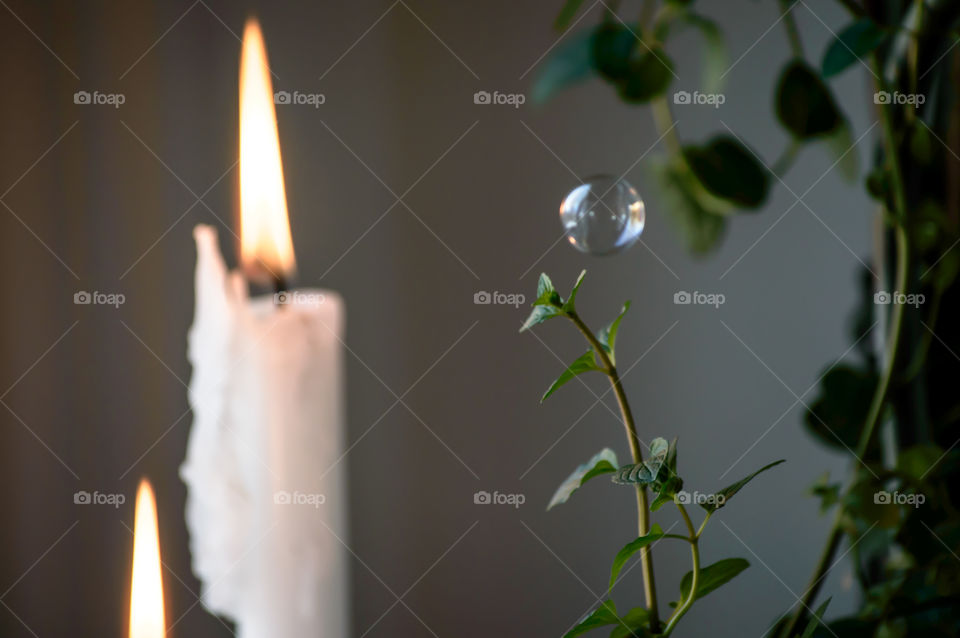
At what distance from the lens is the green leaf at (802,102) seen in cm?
57

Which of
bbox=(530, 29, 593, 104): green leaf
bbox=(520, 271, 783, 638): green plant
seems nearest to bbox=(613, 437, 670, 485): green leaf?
bbox=(520, 271, 783, 638): green plant

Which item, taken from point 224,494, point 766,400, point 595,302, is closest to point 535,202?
point 595,302

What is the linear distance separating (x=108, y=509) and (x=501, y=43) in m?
0.50

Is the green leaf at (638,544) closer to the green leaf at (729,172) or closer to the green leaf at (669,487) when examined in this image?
the green leaf at (669,487)

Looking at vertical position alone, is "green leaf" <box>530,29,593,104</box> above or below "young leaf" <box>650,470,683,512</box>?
above

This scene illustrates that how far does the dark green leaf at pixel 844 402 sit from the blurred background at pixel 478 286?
7 centimetres

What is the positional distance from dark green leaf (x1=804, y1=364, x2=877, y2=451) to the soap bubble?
0.24 metres

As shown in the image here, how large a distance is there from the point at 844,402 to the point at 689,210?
0.61 feet

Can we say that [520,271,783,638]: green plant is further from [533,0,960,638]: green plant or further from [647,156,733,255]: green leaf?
[647,156,733,255]: green leaf

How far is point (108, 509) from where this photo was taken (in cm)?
66

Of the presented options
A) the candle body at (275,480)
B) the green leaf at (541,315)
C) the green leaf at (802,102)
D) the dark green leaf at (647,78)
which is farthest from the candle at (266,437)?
the green leaf at (802,102)

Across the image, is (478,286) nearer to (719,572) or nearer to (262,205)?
(262,205)

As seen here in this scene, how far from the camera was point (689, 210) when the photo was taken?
632mm

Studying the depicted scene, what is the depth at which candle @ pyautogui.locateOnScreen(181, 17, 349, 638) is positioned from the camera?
444 millimetres
